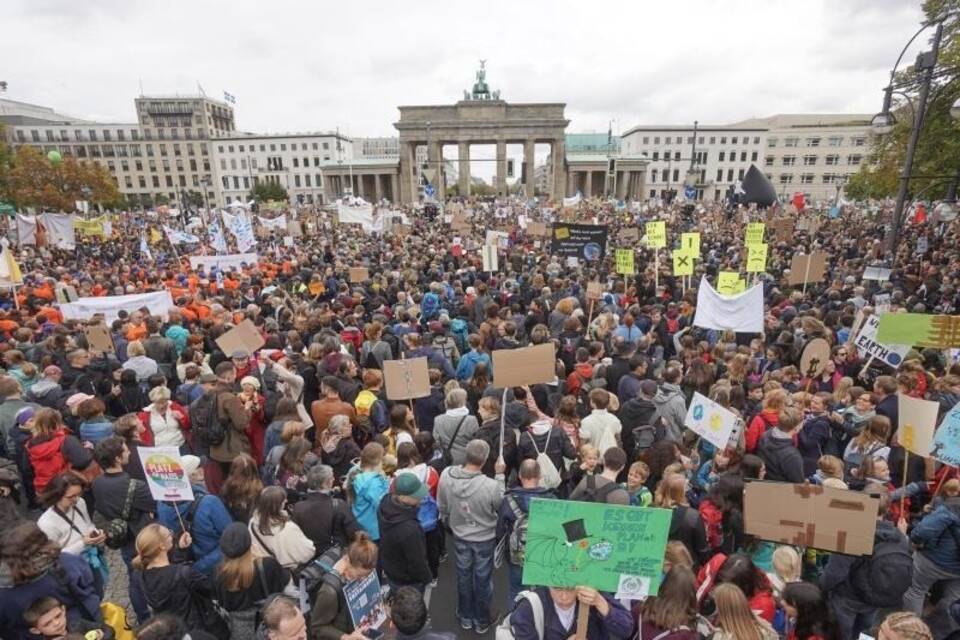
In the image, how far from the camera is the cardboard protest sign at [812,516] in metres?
3.22

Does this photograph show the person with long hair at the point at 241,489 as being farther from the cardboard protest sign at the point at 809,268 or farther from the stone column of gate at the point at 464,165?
the stone column of gate at the point at 464,165

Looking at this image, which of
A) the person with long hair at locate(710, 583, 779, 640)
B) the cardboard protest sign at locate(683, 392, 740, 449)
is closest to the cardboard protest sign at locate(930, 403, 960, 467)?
the cardboard protest sign at locate(683, 392, 740, 449)

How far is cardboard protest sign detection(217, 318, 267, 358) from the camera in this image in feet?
22.7

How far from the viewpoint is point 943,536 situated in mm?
3721

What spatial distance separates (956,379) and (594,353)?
14.1ft

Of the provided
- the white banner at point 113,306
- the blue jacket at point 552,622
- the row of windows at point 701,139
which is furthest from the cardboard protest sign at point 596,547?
the row of windows at point 701,139

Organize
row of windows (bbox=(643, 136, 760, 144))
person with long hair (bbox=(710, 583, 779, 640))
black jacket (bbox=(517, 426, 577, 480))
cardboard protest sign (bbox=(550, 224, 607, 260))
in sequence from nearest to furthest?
person with long hair (bbox=(710, 583, 779, 640)) → black jacket (bbox=(517, 426, 577, 480)) → cardboard protest sign (bbox=(550, 224, 607, 260)) → row of windows (bbox=(643, 136, 760, 144))

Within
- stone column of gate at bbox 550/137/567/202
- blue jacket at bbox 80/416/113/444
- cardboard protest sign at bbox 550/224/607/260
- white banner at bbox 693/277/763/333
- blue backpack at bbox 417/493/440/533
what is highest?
stone column of gate at bbox 550/137/567/202

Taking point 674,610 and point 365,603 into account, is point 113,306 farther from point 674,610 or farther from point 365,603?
point 674,610

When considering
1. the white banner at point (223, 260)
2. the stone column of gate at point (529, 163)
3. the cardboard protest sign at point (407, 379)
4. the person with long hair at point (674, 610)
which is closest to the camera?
the person with long hair at point (674, 610)

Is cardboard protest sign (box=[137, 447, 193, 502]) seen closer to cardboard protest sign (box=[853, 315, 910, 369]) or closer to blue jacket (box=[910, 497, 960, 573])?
blue jacket (box=[910, 497, 960, 573])

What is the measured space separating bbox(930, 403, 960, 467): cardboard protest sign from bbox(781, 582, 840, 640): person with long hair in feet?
6.63

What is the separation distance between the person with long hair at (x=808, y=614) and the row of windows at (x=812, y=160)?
109 meters

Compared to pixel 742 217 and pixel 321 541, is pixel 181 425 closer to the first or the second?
pixel 321 541
